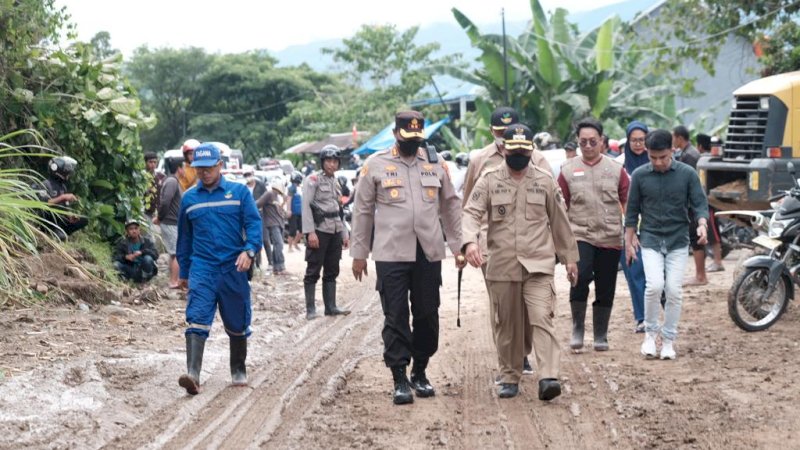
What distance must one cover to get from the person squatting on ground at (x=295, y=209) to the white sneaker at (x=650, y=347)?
14.8 meters

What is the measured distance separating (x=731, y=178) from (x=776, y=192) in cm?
131

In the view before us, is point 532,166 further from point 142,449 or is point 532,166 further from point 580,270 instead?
point 142,449

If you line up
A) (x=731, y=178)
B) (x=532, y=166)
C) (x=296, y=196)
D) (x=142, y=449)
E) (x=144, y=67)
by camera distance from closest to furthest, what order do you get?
(x=142, y=449), (x=532, y=166), (x=731, y=178), (x=296, y=196), (x=144, y=67)

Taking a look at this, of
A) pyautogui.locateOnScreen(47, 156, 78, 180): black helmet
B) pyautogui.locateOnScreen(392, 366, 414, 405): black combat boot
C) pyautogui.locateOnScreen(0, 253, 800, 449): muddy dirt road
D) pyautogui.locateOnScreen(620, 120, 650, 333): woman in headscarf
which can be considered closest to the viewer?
pyautogui.locateOnScreen(0, 253, 800, 449): muddy dirt road

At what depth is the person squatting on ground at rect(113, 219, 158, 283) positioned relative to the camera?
15.0m

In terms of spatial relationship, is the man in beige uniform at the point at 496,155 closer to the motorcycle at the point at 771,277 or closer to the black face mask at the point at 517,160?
the black face mask at the point at 517,160

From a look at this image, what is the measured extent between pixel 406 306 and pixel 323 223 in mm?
5077

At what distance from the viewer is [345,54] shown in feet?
180

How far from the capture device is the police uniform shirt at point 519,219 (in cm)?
852

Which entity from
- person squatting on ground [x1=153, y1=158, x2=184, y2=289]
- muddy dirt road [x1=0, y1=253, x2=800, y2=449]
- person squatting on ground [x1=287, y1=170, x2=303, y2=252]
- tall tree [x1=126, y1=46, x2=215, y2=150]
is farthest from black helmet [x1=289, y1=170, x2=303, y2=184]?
tall tree [x1=126, y1=46, x2=215, y2=150]

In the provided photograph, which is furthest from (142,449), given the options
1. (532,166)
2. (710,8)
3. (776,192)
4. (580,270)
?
(710,8)

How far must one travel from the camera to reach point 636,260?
35.9 feet

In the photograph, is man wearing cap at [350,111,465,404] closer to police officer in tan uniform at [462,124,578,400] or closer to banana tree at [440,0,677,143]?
police officer in tan uniform at [462,124,578,400]

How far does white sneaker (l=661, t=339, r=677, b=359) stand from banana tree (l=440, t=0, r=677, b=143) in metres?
17.4
